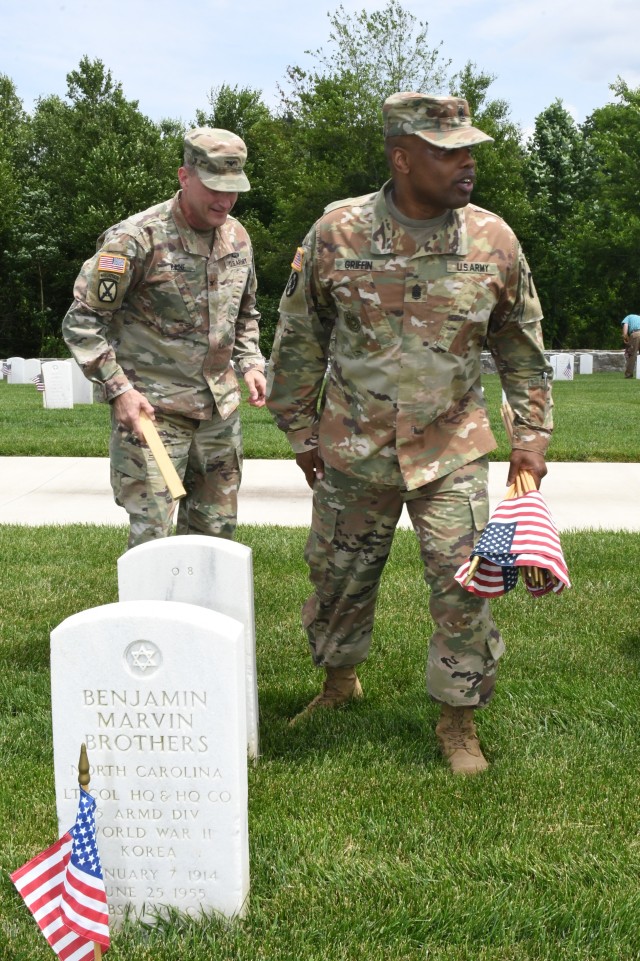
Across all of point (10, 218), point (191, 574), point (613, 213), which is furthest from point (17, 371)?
point (191, 574)

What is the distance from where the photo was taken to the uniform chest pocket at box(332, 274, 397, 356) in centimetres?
387

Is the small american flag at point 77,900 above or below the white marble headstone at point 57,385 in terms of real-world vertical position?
below

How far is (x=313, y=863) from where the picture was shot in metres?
3.30

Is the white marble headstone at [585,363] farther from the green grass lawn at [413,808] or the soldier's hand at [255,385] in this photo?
the soldier's hand at [255,385]

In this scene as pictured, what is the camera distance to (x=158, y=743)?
2.88m

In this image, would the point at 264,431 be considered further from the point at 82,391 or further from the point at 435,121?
the point at 435,121

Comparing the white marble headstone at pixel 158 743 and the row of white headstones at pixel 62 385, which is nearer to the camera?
the white marble headstone at pixel 158 743

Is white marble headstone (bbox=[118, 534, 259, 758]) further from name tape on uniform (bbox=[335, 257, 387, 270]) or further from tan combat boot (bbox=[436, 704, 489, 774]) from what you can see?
name tape on uniform (bbox=[335, 257, 387, 270])

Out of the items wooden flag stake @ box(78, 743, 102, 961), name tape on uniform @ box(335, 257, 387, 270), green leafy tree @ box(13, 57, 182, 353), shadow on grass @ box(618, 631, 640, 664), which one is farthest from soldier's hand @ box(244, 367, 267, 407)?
green leafy tree @ box(13, 57, 182, 353)

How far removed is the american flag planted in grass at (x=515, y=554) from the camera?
3602 millimetres

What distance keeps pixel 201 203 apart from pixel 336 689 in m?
2.09

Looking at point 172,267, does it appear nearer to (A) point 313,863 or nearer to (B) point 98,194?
(A) point 313,863

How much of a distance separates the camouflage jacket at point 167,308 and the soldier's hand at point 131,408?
0.19 metres

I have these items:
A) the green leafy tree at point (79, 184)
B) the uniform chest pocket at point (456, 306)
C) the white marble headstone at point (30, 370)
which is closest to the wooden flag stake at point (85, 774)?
the uniform chest pocket at point (456, 306)
